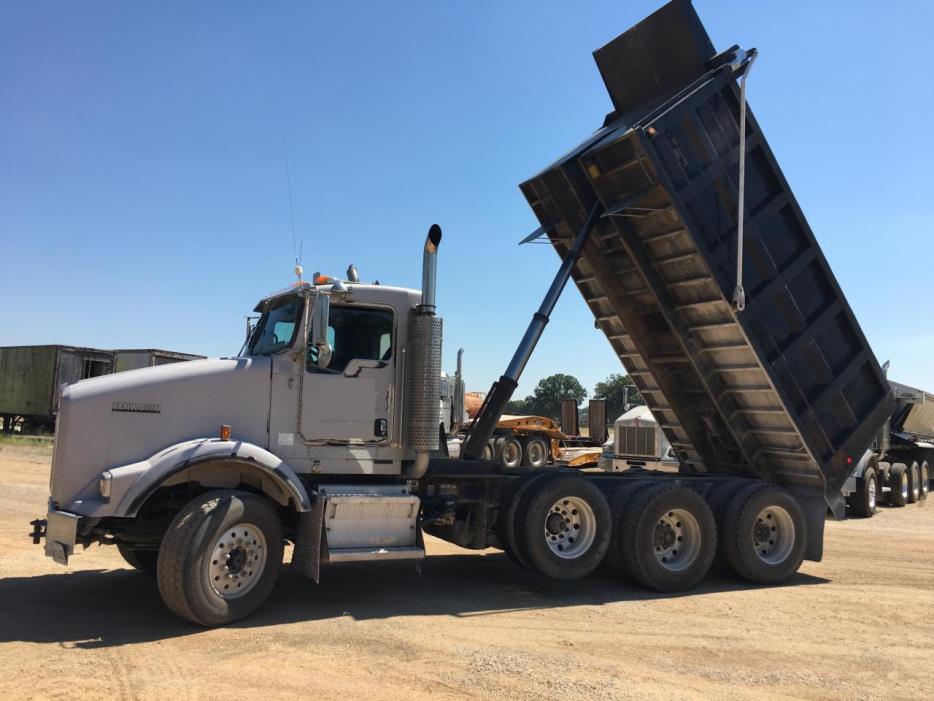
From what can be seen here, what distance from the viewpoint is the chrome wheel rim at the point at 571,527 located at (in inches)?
316

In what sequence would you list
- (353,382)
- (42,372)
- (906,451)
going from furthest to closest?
1. (42,372)
2. (906,451)
3. (353,382)

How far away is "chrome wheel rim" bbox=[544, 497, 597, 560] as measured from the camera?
802cm

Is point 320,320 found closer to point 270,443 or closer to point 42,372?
point 270,443

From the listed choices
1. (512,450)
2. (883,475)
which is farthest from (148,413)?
(512,450)

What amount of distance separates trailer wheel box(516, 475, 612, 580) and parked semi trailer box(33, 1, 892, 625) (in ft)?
0.08

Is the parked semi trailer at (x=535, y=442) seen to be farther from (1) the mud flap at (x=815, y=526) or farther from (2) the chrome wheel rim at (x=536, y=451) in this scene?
(1) the mud flap at (x=815, y=526)

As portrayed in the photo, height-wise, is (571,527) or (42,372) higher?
(42,372)

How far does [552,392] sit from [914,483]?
7591 cm

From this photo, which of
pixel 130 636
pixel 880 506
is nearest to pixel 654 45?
pixel 130 636

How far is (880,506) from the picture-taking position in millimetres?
20266

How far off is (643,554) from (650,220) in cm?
370

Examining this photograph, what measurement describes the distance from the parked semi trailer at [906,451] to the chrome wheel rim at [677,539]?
1181cm

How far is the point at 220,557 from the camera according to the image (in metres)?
6.23

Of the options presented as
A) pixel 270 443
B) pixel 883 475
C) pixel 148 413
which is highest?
pixel 148 413
